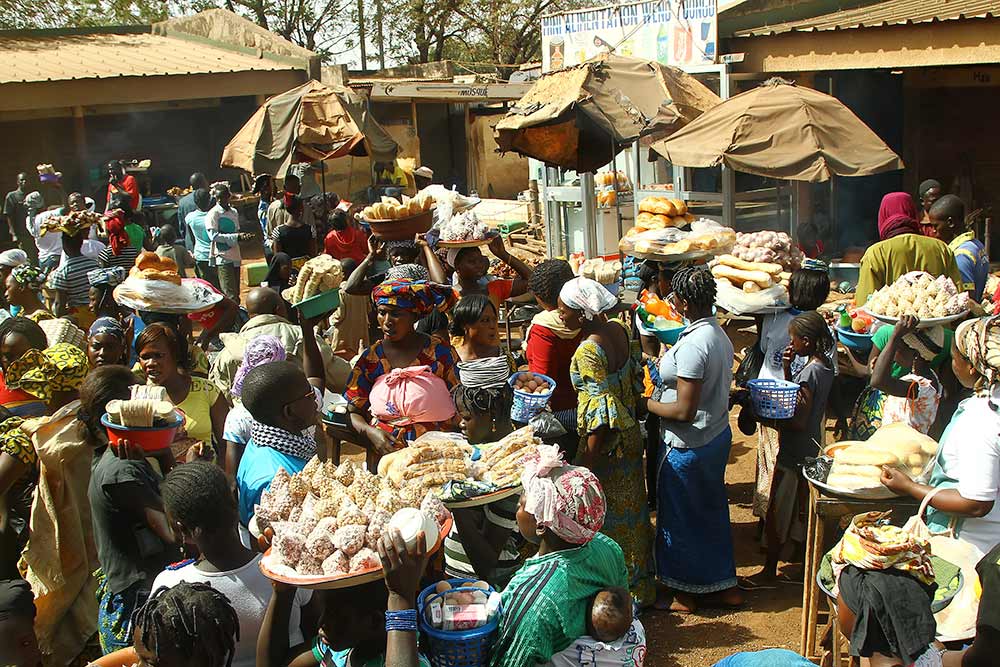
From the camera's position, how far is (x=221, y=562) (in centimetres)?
318

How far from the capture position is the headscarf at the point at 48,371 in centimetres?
499

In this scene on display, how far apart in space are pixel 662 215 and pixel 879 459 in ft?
12.8

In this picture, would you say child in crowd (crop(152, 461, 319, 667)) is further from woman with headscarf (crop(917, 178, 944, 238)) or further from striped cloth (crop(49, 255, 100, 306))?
striped cloth (crop(49, 255, 100, 306))

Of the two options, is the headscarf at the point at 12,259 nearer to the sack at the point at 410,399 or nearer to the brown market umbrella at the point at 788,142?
the sack at the point at 410,399

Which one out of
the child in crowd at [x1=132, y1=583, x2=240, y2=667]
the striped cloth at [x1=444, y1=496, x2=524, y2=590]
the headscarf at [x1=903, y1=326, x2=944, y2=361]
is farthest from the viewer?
the headscarf at [x1=903, y1=326, x2=944, y2=361]

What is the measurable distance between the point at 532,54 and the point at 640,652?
109 feet

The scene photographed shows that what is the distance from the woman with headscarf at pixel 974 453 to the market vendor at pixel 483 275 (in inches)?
132

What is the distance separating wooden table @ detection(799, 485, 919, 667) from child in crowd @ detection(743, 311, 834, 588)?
0.63 meters

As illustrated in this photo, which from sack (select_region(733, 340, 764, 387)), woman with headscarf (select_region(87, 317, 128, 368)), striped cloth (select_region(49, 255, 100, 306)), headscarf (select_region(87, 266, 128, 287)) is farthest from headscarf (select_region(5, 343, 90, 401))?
sack (select_region(733, 340, 764, 387))

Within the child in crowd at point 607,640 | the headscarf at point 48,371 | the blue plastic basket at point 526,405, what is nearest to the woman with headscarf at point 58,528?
the headscarf at point 48,371

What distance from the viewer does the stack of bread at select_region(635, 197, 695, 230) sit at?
7723 millimetres

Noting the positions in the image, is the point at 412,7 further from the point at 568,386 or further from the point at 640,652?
the point at 640,652

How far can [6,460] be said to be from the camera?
4301 millimetres

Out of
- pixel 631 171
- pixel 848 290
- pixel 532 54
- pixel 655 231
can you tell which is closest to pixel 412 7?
pixel 532 54
